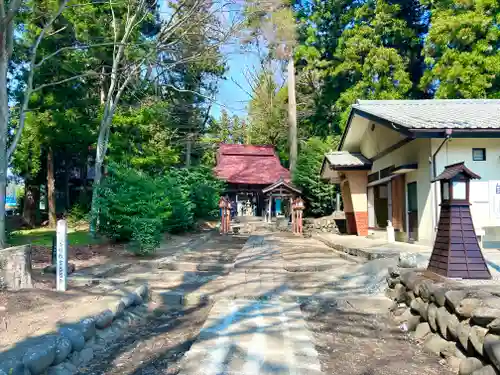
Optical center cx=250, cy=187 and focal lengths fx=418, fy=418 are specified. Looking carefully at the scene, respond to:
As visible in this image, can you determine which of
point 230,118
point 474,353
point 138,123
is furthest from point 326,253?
point 230,118

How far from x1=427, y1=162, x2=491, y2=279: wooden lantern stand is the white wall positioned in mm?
4887

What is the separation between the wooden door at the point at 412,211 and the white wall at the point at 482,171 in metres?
1.48

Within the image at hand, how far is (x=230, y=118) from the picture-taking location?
129 ft

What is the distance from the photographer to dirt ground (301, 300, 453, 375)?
3789 mm

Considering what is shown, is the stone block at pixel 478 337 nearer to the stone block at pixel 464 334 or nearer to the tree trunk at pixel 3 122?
the stone block at pixel 464 334

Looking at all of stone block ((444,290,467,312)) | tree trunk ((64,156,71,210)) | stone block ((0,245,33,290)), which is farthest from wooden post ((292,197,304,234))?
stone block ((444,290,467,312))

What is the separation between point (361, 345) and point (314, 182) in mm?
18709

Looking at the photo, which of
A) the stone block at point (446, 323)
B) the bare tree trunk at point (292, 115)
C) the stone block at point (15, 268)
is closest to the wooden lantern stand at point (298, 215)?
the bare tree trunk at point (292, 115)

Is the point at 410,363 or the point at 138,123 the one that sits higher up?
the point at 138,123

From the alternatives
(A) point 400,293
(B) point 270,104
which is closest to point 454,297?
(A) point 400,293

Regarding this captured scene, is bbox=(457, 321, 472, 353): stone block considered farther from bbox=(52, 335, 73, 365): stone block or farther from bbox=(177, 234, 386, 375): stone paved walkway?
bbox=(52, 335, 73, 365): stone block

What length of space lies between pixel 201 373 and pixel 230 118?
36831 millimetres

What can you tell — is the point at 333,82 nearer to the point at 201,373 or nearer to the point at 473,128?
the point at 473,128

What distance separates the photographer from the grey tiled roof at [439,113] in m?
9.66
